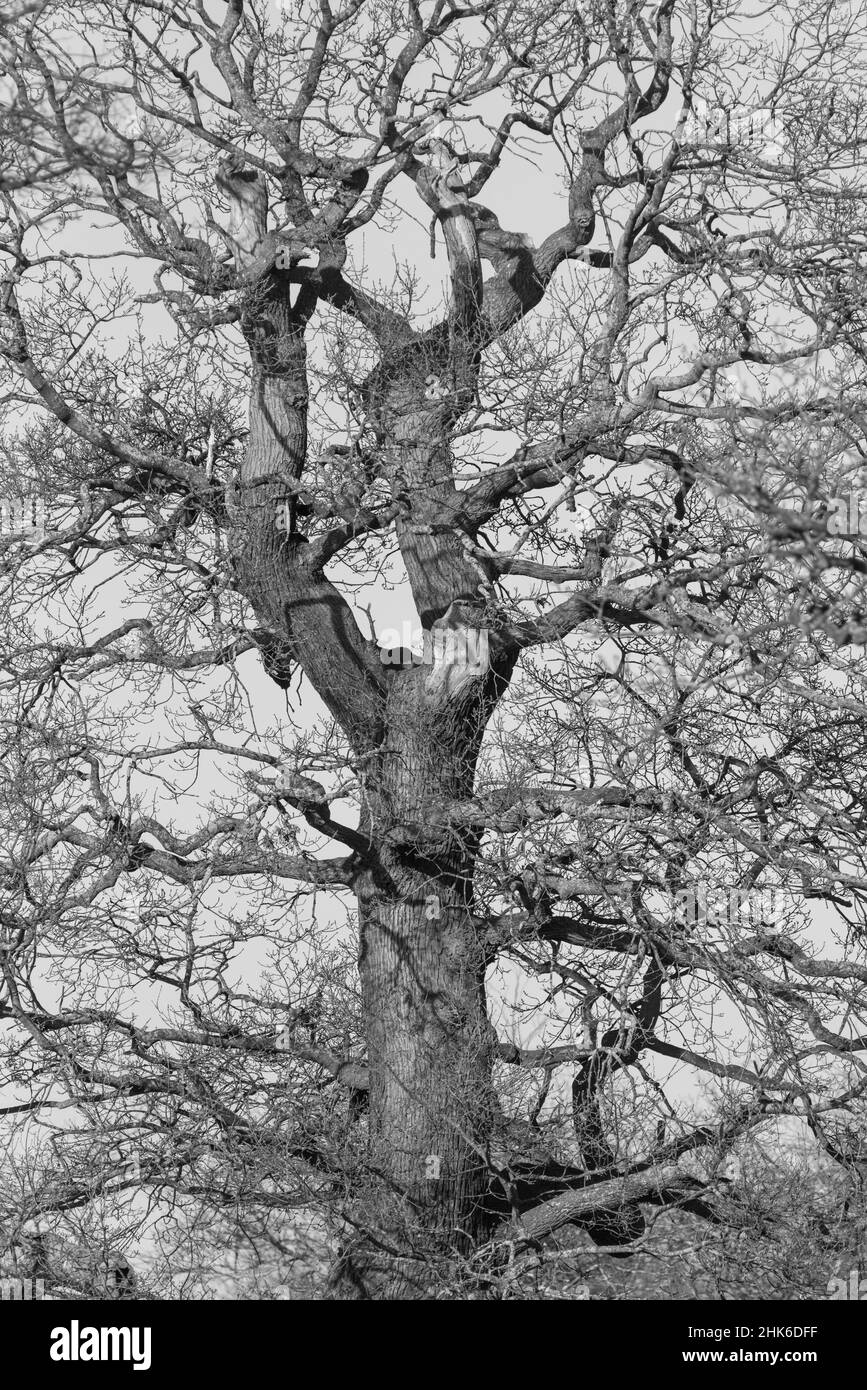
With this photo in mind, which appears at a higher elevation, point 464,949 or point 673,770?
point 673,770

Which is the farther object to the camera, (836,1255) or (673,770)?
(673,770)

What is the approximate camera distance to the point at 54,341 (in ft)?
34.8

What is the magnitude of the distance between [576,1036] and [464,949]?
954 mm

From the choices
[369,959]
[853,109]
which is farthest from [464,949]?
[853,109]
